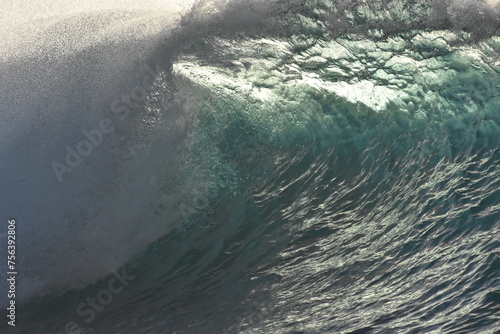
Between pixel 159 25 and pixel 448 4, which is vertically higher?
pixel 159 25

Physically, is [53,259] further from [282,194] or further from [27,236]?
[282,194]

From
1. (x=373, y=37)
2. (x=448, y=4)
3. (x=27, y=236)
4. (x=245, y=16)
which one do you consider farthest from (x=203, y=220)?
(x=448, y=4)

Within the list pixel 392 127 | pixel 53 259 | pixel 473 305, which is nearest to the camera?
pixel 473 305

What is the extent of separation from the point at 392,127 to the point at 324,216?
38.7 inches

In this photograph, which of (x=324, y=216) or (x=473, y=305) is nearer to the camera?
(x=473, y=305)

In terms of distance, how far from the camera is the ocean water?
4633 millimetres

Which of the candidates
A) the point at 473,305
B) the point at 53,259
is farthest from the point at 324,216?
the point at 53,259

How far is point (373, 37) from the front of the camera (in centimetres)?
547

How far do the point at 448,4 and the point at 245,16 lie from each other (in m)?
1.67

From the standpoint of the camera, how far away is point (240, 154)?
524 centimetres

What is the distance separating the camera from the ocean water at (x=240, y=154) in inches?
182

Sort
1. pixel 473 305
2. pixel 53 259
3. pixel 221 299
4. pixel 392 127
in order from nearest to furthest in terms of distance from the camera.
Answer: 1. pixel 473 305
2. pixel 221 299
3. pixel 53 259
4. pixel 392 127

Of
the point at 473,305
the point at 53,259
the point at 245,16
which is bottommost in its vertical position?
the point at 473,305

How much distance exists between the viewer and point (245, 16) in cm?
529
